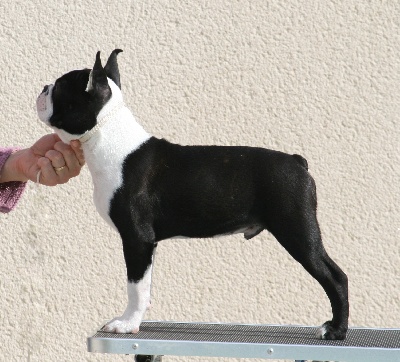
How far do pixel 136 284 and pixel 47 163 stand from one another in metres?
0.39

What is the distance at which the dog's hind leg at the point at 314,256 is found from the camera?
1353 mm

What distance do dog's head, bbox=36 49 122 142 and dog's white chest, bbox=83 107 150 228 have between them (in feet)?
0.11

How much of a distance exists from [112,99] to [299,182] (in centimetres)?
38

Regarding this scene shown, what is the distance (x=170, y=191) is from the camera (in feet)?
4.56

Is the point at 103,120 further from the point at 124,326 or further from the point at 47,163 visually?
the point at 124,326

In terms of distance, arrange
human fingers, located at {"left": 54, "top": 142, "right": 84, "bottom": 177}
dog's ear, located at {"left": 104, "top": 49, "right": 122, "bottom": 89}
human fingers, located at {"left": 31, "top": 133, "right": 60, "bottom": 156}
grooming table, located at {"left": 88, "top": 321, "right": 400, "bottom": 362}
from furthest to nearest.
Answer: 1. human fingers, located at {"left": 31, "top": 133, "right": 60, "bottom": 156}
2. human fingers, located at {"left": 54, "top": 142, "right": 84, "bottom": 177}
3. dog's ear, located at {"left": 104, "top": 49, "right": 122, "bottom": 89}
4. grooming table, located at {"left": 88, "top": 321, "right": 400, "bottom": 362}

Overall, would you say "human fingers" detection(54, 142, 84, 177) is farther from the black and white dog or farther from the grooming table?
the grooming table

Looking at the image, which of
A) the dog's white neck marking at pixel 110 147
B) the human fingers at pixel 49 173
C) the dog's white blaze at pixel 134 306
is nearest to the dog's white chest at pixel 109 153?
the dog's white neck marking at pixel 110 147

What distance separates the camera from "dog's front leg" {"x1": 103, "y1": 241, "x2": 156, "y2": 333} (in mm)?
1375

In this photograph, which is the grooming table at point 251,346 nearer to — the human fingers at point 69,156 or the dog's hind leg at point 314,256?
the dog's hind leg at point 314,256

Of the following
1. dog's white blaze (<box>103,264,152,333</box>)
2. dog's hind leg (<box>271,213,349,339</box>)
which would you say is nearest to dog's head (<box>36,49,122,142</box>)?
dog's white blaze (<box>103,264,152,333</box>)

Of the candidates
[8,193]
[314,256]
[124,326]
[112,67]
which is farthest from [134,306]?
[8,193]

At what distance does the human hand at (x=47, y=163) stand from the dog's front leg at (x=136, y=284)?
9.7 inches

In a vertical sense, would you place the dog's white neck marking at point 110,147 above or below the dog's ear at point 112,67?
below
